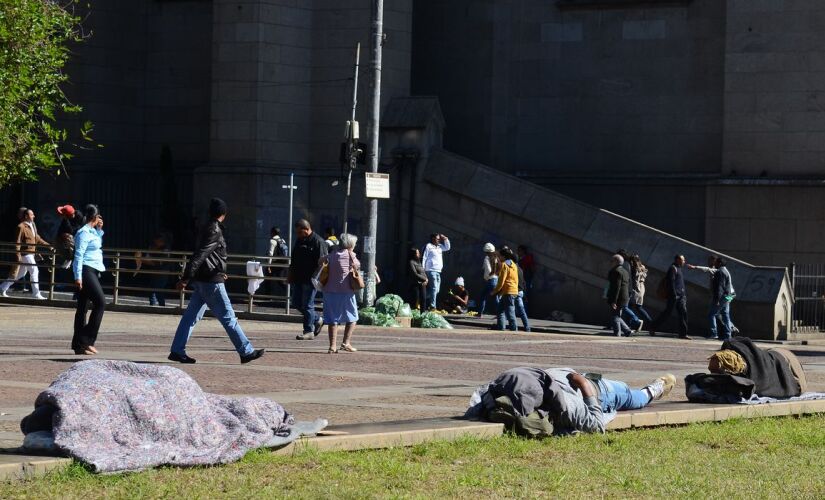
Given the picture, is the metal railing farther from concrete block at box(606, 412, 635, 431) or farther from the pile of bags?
concrete block at box(606, 412, 635, 431)

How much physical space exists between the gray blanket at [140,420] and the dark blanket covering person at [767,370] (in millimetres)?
5105

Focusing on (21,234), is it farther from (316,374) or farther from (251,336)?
(316,374)

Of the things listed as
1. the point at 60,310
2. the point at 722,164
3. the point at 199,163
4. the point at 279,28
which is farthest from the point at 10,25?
the point at 722,164

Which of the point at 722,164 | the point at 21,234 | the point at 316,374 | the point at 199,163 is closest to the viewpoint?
the point at 316,374

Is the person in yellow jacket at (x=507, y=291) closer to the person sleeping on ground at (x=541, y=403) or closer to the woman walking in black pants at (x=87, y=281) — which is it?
the woman walking in black pants at (x=87, y=281)

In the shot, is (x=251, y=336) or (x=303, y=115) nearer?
(x=251, y=336)

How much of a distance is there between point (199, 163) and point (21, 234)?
7.52 m

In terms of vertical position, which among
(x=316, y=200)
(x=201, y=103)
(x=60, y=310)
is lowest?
(x=60, y=310)

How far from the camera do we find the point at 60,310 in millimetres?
26156

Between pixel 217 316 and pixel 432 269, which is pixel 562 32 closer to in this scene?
pixel 432 269

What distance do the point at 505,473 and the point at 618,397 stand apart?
2.99 meters

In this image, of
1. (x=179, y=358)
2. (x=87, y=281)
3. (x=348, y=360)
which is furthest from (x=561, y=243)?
(x=179, y=358)

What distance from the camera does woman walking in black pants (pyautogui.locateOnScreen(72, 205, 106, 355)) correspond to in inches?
645

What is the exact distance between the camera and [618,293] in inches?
1026
